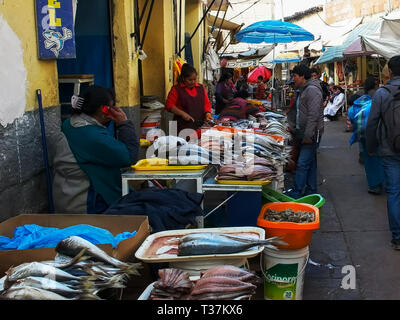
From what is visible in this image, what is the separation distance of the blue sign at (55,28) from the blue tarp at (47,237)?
172 centimetres

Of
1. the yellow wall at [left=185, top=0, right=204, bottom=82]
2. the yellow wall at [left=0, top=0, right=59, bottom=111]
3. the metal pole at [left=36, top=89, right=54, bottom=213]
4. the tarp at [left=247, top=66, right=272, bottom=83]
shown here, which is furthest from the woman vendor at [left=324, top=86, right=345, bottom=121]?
the metal pole at [left=36, top=89, right=54, bottom=213]

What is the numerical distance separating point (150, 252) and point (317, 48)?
24.0 meters

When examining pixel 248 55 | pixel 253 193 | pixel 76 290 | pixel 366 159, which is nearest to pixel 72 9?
pixel 253 193

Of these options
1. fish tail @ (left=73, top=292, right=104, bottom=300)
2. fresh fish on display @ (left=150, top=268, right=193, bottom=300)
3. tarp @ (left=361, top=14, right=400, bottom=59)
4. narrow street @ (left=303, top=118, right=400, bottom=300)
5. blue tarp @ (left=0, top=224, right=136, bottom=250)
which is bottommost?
narrow street @ (left=303, top=118, right=400, bottom=300)

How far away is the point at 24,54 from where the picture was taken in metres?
3.95

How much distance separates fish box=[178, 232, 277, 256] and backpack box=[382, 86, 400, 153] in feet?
9.77

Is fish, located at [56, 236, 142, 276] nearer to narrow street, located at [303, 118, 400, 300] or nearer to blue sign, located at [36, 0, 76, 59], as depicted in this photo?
blue sign, located at [36, 0, 76, 59]

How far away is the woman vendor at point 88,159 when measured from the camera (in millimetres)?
4172

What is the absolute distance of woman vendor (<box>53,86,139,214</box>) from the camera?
4.17 meters

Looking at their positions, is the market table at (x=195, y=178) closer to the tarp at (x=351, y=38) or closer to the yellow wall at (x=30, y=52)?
the yellow wall at (x=30, y=52)

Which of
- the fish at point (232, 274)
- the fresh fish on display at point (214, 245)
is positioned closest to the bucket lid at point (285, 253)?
the fresh fish on display at point (214, 245)

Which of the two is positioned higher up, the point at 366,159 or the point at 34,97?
the point at 34,97
